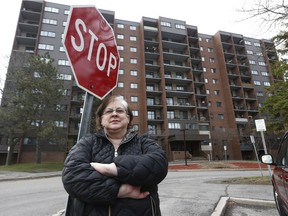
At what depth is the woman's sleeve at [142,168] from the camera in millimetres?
1470

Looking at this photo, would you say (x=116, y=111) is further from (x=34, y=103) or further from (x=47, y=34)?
(x=47, y=34)

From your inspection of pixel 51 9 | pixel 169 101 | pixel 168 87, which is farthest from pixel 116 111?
pixel 51 9

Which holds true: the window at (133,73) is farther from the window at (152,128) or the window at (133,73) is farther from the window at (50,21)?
the window at (50,21)

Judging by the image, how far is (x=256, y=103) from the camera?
4512 cm

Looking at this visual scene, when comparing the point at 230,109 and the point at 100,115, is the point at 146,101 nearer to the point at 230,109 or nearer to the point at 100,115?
the point at 230,109

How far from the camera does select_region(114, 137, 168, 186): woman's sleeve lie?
4.82ft

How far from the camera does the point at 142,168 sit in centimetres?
152

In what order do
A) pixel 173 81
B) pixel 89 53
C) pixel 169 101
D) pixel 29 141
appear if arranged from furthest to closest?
pixel 173 81 → pixel 169 101 → pixel 29 141 → pixel 89 53

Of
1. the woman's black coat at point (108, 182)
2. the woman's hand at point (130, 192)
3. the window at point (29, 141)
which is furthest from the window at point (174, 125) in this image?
the woman's hand at point (130, 192)

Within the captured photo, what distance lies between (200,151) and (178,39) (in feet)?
84.7

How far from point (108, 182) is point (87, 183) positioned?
15 centimetres

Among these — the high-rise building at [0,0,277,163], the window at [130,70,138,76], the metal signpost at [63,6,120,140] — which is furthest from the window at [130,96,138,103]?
the metal signpost at [63,6,120,140]

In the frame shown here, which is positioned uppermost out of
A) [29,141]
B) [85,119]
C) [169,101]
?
[169,101]

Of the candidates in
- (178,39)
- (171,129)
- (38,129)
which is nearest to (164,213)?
(38,129)
